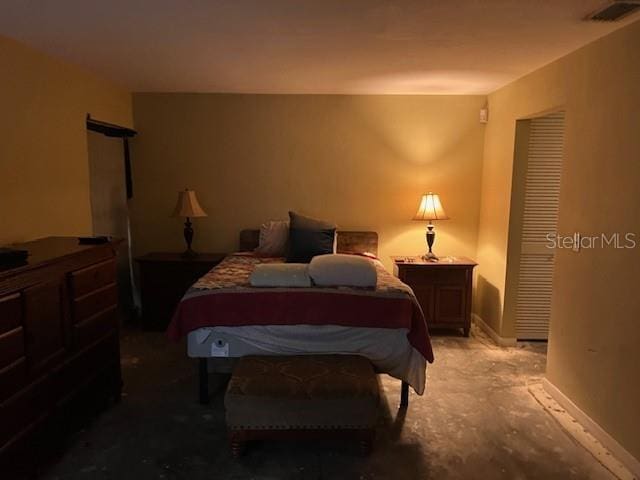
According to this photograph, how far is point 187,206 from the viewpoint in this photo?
4.12 meters

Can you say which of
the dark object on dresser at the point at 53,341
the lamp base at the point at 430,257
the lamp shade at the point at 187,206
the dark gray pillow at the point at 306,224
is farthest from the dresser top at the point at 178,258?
the lamp base at the point at 430,257

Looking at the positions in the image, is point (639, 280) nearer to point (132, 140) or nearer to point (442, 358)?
point (442, 358)

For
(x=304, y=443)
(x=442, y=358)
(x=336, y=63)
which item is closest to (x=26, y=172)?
(x=336, y=63)

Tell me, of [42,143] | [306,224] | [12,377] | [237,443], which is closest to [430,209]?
[306,224]

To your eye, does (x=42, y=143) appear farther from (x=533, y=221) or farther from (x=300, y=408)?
(x=533, y=221)

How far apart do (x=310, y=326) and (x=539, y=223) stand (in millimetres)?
2360

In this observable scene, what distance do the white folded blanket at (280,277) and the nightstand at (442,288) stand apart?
56.2 inches

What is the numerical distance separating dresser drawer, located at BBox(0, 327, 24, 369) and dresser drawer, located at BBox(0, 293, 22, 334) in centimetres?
2

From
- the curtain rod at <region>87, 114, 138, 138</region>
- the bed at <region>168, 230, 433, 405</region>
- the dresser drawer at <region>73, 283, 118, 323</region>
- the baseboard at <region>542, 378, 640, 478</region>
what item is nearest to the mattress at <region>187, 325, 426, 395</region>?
the bed at <region>168, 230, 433, 405</region>

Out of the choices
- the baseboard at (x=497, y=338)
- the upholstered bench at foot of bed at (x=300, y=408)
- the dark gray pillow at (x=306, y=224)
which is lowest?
the baseboard at (x=497, y=338)

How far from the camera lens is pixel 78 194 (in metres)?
3.37

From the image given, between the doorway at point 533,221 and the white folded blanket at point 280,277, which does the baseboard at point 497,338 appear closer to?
the doorway at point 533,221

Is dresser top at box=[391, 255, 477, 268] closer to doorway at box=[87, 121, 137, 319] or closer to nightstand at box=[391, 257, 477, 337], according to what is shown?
nightstand at box=[391, 257, 477, 337]

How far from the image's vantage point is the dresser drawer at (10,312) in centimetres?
176
